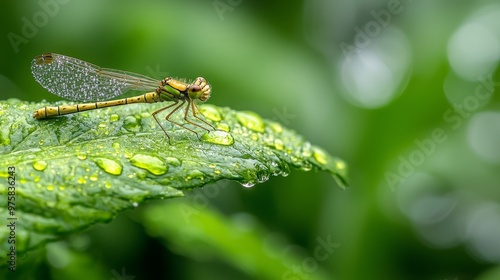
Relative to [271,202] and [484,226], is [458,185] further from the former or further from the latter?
[271,202]

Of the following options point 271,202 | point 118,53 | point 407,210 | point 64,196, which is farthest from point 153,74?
point 64,196

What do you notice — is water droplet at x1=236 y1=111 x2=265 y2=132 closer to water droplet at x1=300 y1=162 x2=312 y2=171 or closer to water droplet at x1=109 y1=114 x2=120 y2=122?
water droplet at x1=300 y1=162 x2=312 y2=171

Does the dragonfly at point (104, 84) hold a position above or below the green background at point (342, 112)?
below

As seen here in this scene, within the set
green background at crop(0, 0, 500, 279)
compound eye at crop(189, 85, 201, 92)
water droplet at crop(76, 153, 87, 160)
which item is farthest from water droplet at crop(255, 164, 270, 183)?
green background at crop(0, 0, 500, 279)

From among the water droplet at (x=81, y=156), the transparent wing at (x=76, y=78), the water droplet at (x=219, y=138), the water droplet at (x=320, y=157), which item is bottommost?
the water droplet at (x=81, y=156)

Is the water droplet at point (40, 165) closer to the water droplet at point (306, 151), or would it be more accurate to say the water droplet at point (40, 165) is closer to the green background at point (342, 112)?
the water droplet at point (306, 151)

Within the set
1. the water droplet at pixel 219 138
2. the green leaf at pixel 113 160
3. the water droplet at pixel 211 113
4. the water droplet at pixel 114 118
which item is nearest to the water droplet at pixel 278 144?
the green leaf at pixel 113 160

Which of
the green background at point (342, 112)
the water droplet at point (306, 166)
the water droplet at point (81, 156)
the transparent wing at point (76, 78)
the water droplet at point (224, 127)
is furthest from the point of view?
the green background at point (342, 112)

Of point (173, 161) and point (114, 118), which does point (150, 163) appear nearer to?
point (173, 161)
